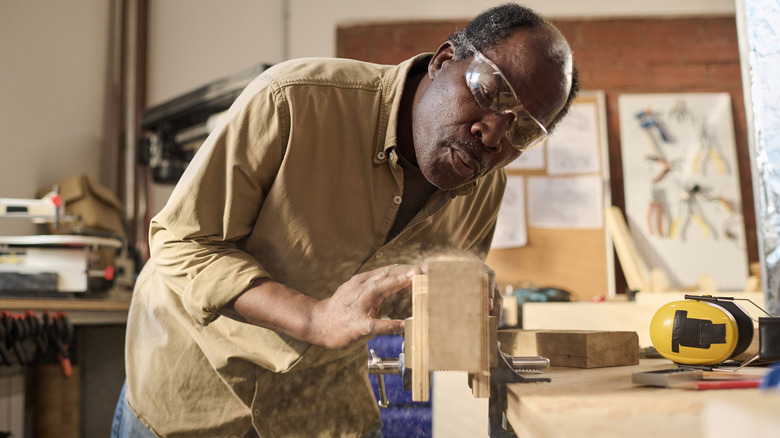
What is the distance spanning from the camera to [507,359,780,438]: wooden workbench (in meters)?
0.46

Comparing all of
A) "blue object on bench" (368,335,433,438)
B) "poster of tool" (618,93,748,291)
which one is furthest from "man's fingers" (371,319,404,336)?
"poster of tool" (618,93,748,291)

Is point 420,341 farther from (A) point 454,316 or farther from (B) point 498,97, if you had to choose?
(B) point 498,97

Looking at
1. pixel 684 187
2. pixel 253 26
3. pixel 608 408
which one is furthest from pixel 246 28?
pixel 608 408

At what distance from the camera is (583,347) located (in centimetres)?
94

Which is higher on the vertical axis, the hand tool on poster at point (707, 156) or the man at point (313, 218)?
the hand tool on poster at point (707, 156)

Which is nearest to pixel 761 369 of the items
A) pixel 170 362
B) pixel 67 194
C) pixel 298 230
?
pixel 298 230

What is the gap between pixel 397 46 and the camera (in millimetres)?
3664

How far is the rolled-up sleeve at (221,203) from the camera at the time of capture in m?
1.04

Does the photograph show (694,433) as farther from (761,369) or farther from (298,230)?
(298,230)

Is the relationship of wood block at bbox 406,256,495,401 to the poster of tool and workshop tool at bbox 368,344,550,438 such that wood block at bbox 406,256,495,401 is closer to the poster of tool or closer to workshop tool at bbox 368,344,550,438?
workshop tool at bbox 368,344,550,438

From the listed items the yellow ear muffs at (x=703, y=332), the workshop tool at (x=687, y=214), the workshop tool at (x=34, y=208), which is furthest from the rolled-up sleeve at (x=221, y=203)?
the workshop tool at (x=687, y=214)

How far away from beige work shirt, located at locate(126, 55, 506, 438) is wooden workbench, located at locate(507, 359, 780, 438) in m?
0.51

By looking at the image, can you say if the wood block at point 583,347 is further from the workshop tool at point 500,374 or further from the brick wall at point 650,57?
the brick wall at point 650,57

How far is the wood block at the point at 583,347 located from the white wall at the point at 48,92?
8.19 feet
